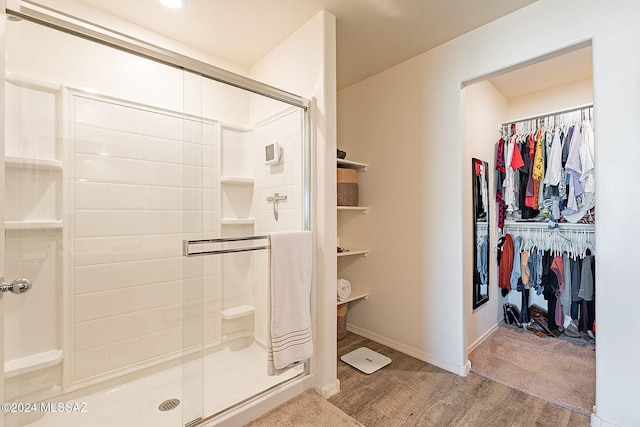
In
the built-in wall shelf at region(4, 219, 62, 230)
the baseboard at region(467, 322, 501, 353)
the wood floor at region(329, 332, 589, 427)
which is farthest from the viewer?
the baseboard at region(467, 322, 501, 353)

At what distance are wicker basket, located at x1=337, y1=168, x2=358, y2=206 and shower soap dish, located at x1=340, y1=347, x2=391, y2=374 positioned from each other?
1.35 meters

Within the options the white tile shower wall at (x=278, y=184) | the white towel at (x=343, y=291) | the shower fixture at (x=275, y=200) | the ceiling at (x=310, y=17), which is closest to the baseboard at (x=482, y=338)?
the white towel at (x=343, y=291)

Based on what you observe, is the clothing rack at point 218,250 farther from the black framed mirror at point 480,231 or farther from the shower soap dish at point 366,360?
the black framed mirror at point 480,231

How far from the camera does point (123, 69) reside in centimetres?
204

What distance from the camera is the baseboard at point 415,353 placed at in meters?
2.25

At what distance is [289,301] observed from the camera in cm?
185

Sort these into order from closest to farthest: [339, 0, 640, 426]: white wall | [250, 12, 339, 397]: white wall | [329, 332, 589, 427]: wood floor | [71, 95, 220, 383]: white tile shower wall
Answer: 1. [339, 0, 640, 426]: white wall
2. [329, 332, 589, 427]: wood floor
3. [71, 95, 220, 383]: white tile shower wall
4. [250, 12, 339, 397]: white wall

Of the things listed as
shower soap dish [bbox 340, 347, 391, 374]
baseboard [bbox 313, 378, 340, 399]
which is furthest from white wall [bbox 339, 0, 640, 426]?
baseboard [bbox 313, 378, 340, 399]

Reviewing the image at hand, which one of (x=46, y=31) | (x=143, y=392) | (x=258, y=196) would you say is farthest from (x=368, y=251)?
(x=46, y=31)

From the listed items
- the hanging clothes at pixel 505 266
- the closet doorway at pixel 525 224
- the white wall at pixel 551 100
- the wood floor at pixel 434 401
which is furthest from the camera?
the hanging clothes at pixel 505 266

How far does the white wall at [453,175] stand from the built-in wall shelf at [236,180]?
1.26 meters

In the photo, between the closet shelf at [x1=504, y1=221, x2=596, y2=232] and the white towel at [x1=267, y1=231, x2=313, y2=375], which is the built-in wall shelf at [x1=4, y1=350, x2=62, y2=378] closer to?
the white towel at [x1=267, y1=231, x2=313, y2=375]

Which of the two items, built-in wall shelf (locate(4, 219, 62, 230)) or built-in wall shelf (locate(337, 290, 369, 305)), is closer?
built-in wall shelf (locate(4, 219, 62, 230))

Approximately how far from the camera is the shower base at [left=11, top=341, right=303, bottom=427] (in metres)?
1.62
